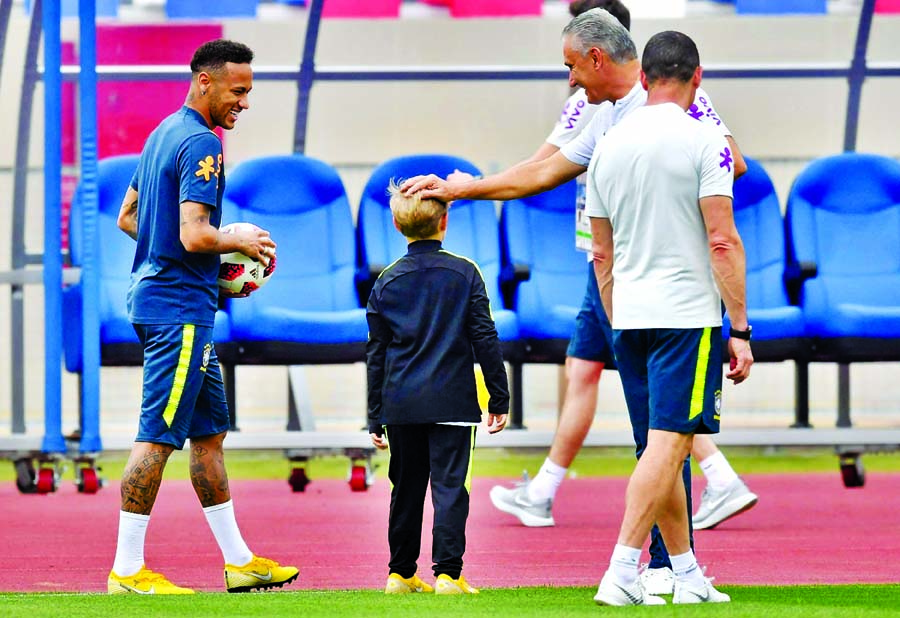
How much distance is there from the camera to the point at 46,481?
936 cm

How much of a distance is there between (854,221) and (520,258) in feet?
6.60

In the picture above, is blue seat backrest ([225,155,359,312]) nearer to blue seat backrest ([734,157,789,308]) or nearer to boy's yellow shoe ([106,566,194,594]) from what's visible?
blue seat backrest ([734,157,789,308])

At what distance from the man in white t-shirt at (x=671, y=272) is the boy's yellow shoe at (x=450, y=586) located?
54 centimetres

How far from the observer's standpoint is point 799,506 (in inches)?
339

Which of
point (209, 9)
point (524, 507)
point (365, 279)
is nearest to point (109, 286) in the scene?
point (365, 279)

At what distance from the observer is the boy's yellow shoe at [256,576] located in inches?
216

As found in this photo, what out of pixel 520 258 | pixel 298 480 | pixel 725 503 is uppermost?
pixel 520 258

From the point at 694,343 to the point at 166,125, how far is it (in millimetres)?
1927

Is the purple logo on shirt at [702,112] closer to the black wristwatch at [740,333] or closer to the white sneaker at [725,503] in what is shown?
the black wristwatch at [740,333]

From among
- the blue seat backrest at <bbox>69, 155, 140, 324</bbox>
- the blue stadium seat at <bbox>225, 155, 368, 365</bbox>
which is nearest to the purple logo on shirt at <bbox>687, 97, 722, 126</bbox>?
the blue stadium seat at <bbox>225, 155, 368, 365</bbox>

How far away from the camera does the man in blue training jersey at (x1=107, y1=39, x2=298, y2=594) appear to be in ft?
17.4

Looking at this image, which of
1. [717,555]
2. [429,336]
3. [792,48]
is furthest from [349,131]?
[429,336]

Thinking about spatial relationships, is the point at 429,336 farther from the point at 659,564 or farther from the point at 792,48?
the point at 792,48

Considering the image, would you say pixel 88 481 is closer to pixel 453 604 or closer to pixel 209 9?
pixel 209 9
